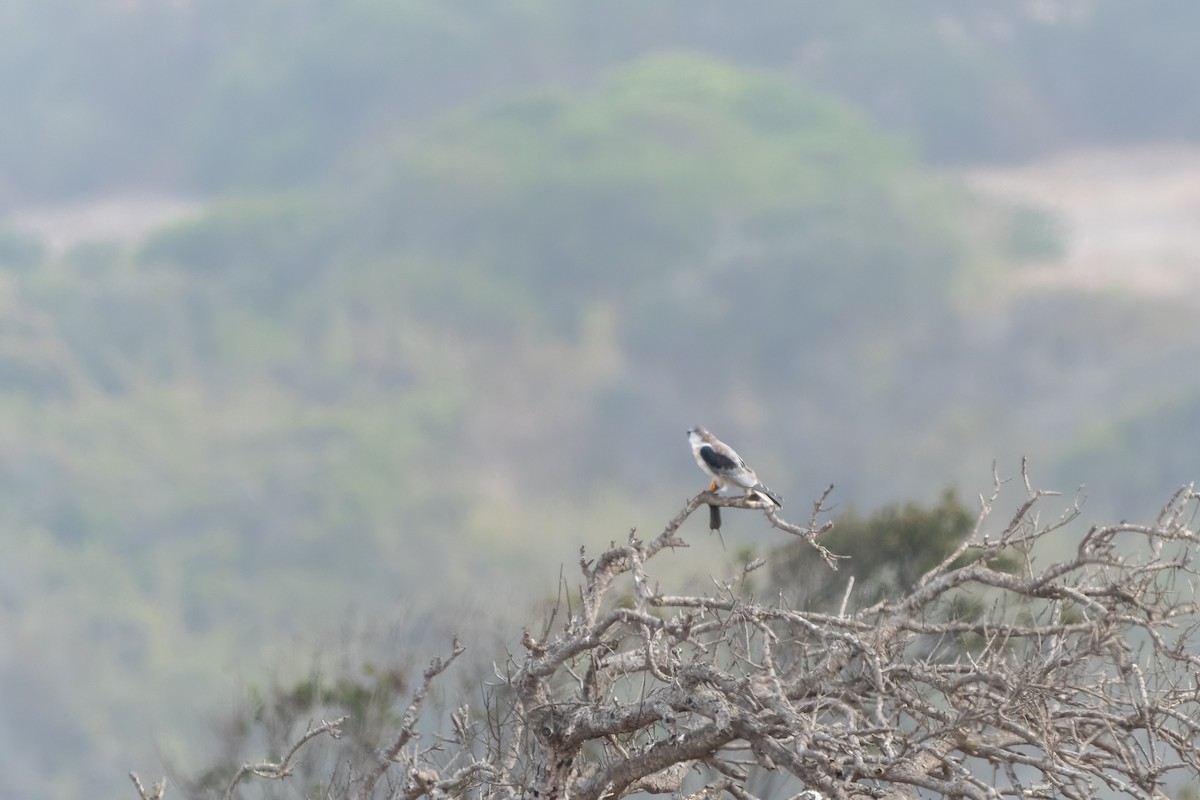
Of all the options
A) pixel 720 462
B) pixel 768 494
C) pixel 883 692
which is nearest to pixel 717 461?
pixel 720 462

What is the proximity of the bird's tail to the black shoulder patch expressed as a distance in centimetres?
54

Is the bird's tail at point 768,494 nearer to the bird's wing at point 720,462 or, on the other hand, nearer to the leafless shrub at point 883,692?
the leafless shrub at point 883,692

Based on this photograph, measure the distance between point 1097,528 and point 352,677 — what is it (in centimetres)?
1654

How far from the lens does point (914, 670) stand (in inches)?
250

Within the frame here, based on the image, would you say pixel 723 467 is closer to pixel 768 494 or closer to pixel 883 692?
pixel 768 494

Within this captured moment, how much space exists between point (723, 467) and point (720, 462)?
0.28 ft

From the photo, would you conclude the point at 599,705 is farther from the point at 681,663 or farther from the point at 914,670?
the point at 914,670

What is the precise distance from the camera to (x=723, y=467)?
792 centimetres

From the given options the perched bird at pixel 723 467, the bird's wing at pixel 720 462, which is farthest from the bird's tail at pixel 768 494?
the bird's wing at pixel 720 462

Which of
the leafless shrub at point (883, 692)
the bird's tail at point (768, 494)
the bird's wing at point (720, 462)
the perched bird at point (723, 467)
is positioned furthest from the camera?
the bird's wing at point (720, 462)

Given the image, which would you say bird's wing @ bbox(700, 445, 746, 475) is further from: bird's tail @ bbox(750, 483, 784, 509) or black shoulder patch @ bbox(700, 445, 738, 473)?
bird's tail @ bbox(750, 483, 784, 509)

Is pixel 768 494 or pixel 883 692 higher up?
pixel 768 494

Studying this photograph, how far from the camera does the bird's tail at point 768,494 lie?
695cm

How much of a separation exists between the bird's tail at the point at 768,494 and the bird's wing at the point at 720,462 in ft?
1.64
